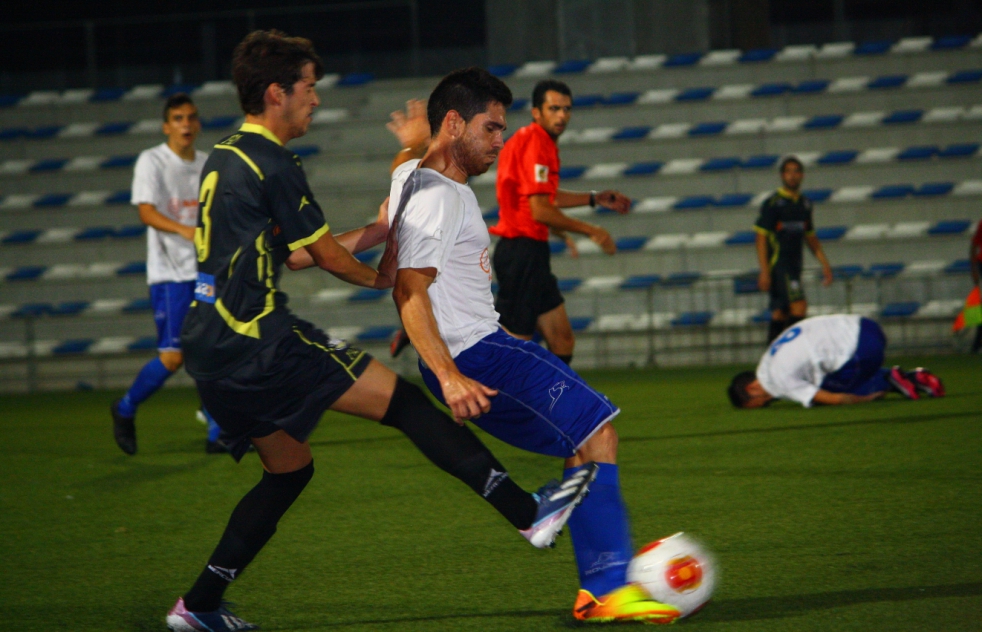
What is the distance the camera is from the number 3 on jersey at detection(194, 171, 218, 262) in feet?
9.45

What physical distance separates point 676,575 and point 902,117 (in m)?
12.8

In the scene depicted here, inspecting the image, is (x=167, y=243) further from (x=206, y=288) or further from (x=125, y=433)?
(x=206, y=288)

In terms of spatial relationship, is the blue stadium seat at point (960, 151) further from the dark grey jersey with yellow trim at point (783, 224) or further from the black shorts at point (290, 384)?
the black shorts at point (290, 384)

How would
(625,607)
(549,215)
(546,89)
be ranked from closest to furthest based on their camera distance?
(625,607)
(549,215)
(546,89)

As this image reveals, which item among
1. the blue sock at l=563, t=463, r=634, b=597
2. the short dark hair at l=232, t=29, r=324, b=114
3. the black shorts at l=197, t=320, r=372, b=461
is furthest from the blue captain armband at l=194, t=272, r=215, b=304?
the blue sock at l=563, t=463, r=634, b=597

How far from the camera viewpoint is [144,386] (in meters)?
6.59

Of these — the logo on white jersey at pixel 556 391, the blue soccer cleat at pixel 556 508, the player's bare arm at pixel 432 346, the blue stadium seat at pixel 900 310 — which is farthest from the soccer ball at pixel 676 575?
the blue stadium seat at pixel 900 310

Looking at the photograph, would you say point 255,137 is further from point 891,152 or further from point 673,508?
point 891,152

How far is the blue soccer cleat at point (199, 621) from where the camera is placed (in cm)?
306

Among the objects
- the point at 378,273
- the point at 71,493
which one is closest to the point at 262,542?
the point at 378,273

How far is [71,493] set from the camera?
561 cm

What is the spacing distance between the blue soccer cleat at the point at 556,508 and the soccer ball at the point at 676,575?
A: 35cm

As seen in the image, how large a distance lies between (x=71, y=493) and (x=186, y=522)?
1.22 meters

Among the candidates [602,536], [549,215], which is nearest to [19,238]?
[549,215]
